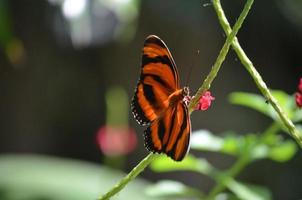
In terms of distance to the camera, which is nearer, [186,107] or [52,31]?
[186,107]

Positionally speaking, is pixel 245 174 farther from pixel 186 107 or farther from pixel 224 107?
pixel 186 107

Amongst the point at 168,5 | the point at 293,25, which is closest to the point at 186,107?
the point at 168,5

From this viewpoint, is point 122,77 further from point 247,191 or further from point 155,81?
point 155,81

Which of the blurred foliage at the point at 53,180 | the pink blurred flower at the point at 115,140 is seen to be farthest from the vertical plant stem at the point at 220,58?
the blurred foliage at the point at 53,180

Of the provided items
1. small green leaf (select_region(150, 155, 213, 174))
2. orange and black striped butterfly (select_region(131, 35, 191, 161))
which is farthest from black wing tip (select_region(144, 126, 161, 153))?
small green leaf (select_region(150, 155, 213, 174))

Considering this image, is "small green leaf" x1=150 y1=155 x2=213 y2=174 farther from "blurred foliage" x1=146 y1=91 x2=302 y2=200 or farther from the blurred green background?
the blurred green background

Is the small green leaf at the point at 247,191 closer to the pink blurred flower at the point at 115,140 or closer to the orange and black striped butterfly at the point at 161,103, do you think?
the orange and black striped butterfly at the point at 161,103

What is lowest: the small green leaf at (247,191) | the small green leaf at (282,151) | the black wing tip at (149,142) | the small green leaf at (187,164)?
the small green leaf at (247,191)
